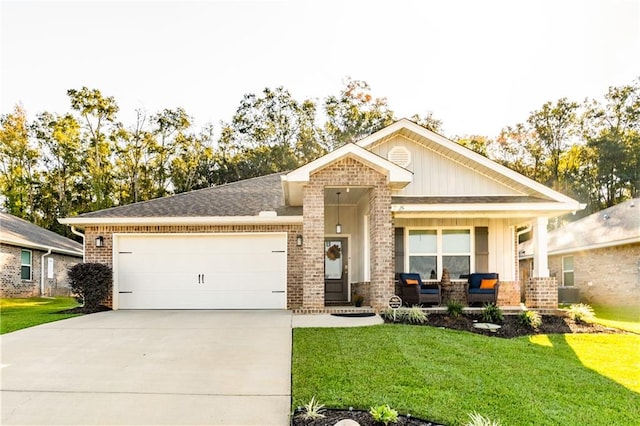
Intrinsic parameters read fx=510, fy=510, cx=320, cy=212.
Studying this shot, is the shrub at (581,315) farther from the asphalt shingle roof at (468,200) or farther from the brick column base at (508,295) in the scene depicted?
the asphalt shingle roof at (468,200)

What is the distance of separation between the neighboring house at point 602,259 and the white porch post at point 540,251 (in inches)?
124

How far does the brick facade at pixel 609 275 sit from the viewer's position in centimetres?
1597

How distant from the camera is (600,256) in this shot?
58.5ft

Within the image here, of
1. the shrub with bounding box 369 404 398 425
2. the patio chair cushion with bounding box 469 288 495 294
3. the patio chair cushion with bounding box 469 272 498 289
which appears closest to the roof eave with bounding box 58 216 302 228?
the patio chair cushion with bounding box 469 272 498 289

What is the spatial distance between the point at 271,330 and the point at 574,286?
46.7 feet

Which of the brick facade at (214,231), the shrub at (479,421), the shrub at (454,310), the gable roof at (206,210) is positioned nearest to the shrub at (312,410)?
the shrub at (479,421)

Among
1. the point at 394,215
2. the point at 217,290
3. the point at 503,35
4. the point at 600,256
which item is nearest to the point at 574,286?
the point at 600,256

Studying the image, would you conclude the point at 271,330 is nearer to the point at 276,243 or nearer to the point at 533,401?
the point at 276,243

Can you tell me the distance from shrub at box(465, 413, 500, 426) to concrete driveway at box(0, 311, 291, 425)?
1.90 metres

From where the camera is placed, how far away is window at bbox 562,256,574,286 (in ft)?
65.1

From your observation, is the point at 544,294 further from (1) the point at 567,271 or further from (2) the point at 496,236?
(1) the point at 567,271

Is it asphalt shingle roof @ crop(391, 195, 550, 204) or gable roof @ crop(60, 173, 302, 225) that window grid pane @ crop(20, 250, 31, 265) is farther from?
asphalt shingle roof @ crop(391, 195, 550, 204)

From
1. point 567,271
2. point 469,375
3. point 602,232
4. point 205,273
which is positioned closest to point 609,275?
point 602,232

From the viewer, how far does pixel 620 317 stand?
14297 millimetres
